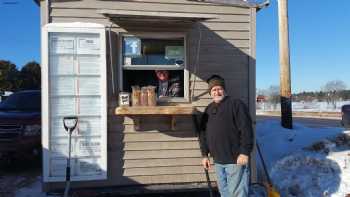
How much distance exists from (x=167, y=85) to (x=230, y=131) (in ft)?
6.15

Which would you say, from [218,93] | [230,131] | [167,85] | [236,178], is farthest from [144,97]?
[236,178]

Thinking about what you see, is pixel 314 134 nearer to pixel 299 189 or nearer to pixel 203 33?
pixel 299 189

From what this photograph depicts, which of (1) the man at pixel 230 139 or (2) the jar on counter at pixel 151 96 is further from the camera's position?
(2) the jar on counter at pixel 151 96

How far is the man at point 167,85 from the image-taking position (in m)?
6.14

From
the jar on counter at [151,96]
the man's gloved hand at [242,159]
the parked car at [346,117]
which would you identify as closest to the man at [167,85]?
the jar on counter at [151,96]

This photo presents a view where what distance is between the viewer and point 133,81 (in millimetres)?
6047

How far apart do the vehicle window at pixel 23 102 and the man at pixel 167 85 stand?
13.0 ft

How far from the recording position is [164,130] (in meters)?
6.07

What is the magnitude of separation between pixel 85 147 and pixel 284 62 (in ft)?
21.2

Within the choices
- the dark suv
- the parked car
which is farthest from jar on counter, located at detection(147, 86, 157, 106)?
the parked car

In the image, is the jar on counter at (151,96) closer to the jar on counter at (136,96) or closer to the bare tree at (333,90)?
the jar on counter at (136,96)

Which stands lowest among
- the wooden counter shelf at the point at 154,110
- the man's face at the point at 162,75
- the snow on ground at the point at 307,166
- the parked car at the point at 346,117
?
the snow on ground at the point at 307,166

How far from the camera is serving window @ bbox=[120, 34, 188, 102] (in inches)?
235

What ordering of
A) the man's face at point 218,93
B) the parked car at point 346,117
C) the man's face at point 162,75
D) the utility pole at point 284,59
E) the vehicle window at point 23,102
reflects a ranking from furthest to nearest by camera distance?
1. the parked car at point 346,117
2. the utility pole at point 284,59
3. the vehicle window at point 23,102
4. the man's face at point 162,75
5. the man's face at point 218,93
